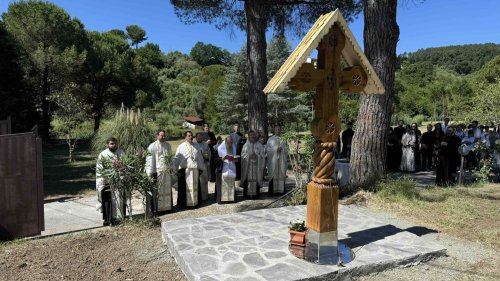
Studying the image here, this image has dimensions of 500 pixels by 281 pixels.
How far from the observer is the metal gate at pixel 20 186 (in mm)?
6470

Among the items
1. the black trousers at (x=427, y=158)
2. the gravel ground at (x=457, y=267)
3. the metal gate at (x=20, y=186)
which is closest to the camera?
the gravel ground at (x=457, y=267)

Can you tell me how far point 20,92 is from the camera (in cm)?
1984

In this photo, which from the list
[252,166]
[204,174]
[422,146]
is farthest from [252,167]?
[422,146]

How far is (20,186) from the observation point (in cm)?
661

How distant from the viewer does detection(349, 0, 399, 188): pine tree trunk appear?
8648 mm

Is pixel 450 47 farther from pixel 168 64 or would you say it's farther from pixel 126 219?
pixel 126 219

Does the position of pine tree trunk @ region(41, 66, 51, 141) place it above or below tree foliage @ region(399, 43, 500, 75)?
below

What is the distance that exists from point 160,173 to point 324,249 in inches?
168

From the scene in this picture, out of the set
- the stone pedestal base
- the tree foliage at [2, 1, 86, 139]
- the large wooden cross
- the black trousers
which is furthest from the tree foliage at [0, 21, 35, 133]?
the stone pedestal base

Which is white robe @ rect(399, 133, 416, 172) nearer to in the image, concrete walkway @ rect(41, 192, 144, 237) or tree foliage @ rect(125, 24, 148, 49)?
concrete walkway @ rect(41, 192, 144, 237)

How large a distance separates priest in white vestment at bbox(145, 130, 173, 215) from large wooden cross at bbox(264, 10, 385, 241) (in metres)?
3.79

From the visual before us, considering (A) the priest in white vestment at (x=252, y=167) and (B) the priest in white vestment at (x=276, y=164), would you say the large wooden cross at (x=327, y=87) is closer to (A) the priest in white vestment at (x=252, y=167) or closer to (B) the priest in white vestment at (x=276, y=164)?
(A) the priest in white vestment at (x=252, y=167)

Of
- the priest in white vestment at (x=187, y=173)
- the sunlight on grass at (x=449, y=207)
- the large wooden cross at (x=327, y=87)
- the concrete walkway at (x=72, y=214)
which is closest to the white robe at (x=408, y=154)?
the sunlight on grass at (x=449, y=207)

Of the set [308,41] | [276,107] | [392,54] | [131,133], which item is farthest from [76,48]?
[308,41]
